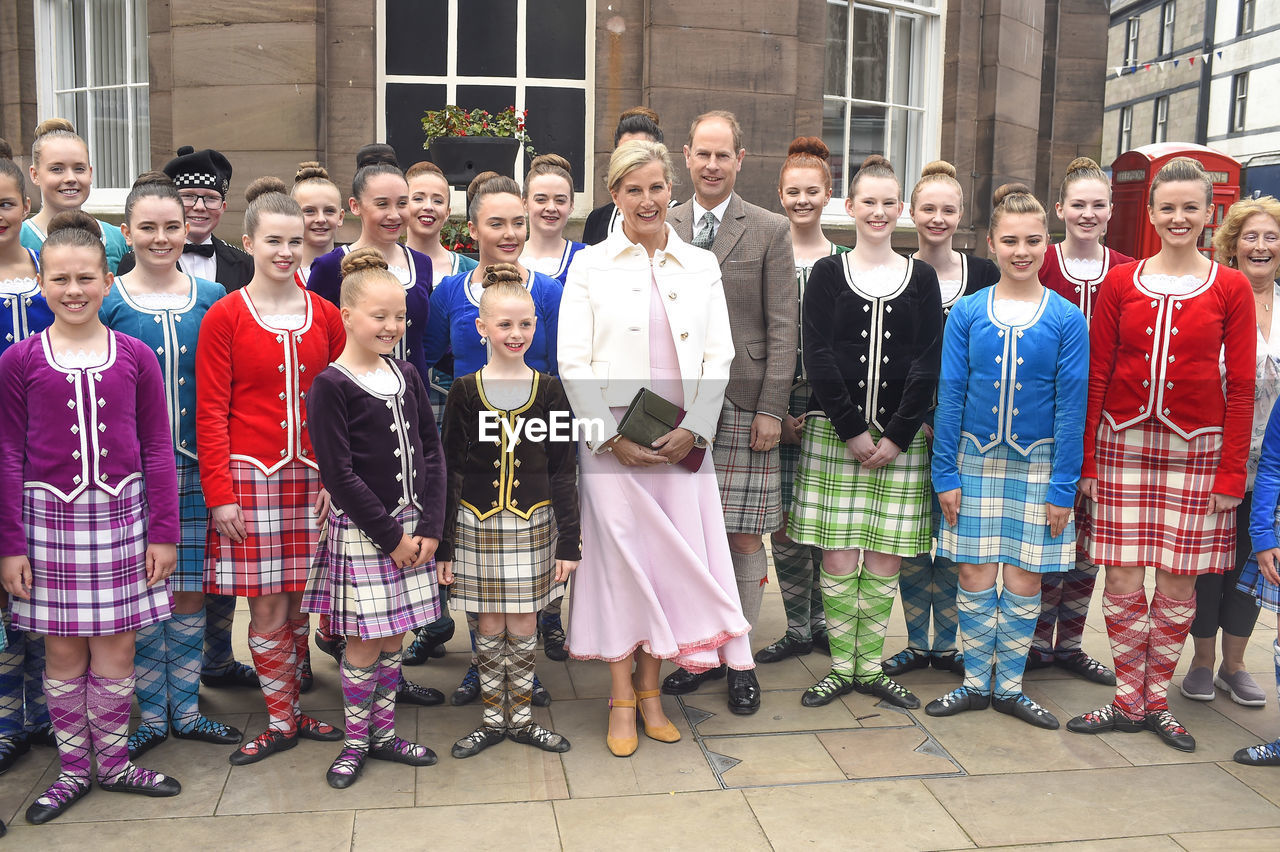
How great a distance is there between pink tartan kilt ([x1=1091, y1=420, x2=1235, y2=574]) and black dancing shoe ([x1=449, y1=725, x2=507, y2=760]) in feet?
7.69

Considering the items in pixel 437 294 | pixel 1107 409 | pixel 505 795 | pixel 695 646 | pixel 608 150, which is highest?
pixel 608 150

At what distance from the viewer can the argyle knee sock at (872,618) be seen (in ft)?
14.7

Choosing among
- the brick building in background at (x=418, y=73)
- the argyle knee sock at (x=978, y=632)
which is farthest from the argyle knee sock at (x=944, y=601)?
the brick building in background at (x=418, y=73)

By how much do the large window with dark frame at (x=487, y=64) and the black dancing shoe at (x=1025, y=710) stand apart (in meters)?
5.87

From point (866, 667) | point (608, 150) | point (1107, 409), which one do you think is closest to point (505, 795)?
point (866, 667)

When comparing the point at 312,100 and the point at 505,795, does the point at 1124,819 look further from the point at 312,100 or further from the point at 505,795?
the point at 312,100

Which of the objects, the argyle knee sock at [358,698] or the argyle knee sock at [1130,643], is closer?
the argyle knee sock at [358,698]

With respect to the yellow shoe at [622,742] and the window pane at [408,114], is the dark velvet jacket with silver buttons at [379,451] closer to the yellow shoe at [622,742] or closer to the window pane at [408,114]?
the yellow shoe at [622,742]

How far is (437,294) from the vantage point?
14.9ft

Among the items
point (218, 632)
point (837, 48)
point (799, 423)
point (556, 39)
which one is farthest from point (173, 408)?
point (837, 48)

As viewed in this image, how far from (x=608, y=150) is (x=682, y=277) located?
16.9ft

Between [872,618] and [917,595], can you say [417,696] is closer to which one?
[872,618]

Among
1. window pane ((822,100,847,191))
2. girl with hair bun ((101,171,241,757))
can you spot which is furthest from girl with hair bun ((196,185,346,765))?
window pane ((822,100,847,191))

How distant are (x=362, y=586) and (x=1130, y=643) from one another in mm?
2829
